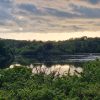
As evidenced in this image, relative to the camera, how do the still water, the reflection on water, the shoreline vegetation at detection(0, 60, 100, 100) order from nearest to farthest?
the shoreline vegetation at detection(0, 60, 100, 100)
the reflection on water
the still water

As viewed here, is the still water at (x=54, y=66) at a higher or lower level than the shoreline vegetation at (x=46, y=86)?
lower

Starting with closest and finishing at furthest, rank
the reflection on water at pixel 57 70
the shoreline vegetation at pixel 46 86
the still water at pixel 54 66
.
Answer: the shoreline vegetation at pixel 46 86 → the reflection on water at pixel 57 70 → the still water at pixel 54 66

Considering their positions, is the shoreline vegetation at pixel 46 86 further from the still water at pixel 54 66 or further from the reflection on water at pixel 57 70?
the still water at pixel 54 66

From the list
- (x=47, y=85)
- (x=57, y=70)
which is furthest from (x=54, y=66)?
(x=47, y=85)

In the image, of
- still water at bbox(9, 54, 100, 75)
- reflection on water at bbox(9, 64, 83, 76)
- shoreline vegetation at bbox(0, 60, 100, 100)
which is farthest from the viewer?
still water at bbox(9, 54, 100, 75)

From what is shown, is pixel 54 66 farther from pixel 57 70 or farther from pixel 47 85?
pixel 47 85

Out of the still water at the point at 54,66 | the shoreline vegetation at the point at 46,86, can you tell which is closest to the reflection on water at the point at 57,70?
the still water at the point at 54,66

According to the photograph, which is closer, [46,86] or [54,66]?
[46,86]

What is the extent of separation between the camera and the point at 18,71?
53.3 meters

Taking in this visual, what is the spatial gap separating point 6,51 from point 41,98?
78.1 metres

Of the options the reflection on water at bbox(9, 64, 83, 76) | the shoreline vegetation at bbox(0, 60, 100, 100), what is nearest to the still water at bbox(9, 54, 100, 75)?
the reflection on water at bbox(9, 64, 83, 76)

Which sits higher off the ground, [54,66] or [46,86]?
[46,86]

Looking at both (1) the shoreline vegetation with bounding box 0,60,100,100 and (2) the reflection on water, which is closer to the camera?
(1) the shoreline vegetation with bounding box 0,60,100,100

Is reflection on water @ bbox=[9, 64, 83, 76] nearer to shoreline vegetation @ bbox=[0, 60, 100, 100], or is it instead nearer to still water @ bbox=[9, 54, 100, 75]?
still water @ bbox=[9, 54, 100, 75]
